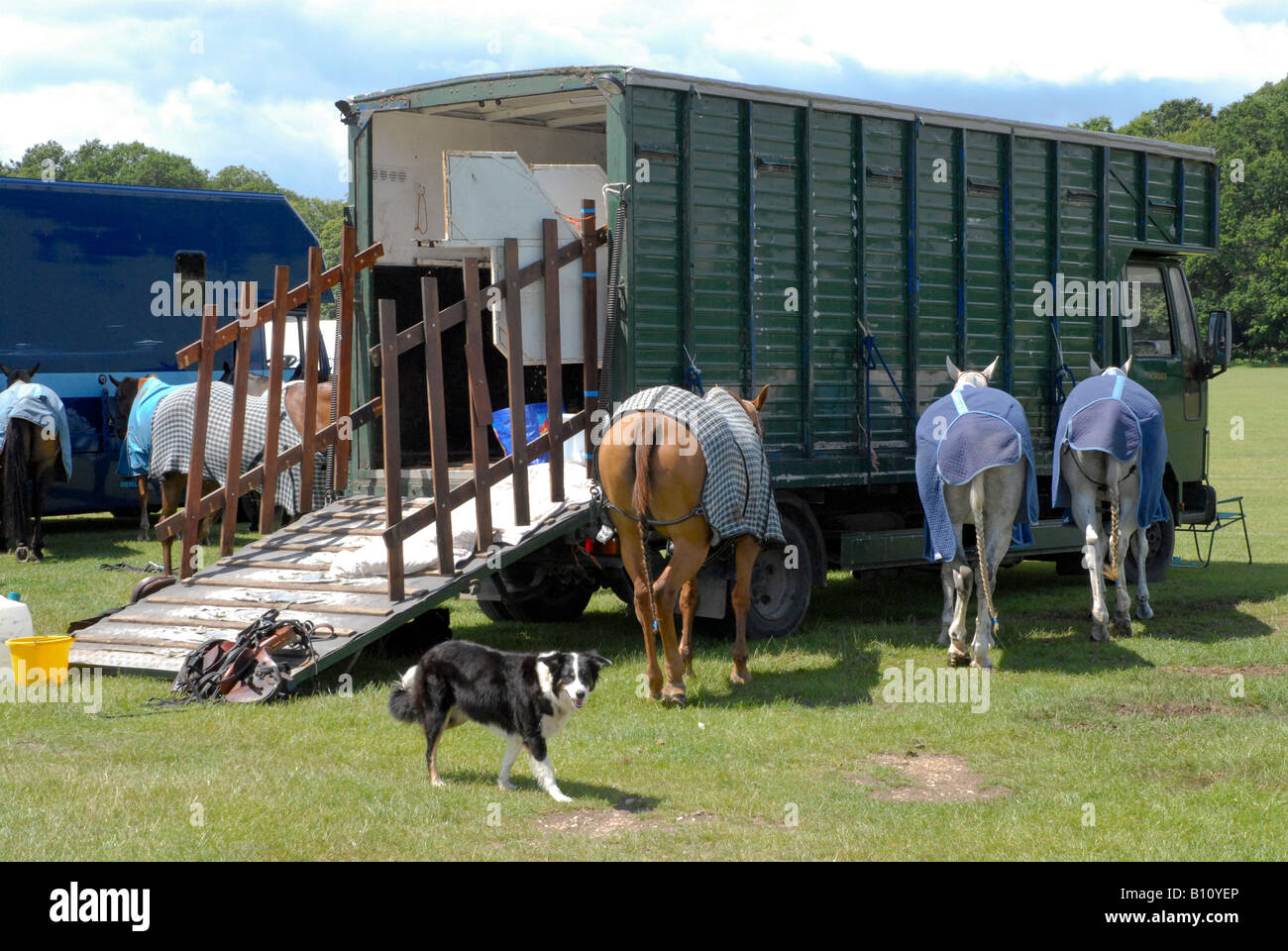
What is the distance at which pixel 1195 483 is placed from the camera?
14.1 m

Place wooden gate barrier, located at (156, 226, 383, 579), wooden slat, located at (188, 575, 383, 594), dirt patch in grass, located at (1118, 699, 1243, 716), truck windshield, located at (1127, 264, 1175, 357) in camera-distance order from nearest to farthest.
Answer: dirt patch in grass, located at (1118, 699, 1243, 716) → wooden slat, located at (188, 575, 383, 594) → wooden gate barrier, located at (156, 226, 383, 579) → truck windshield, located at (1127, 264, 1175, 357)

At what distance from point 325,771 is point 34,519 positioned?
9837 millimetres

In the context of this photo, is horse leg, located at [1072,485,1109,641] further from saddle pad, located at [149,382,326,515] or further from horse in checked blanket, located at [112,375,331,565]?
→ saddle pad, located at [149,382,326,515]

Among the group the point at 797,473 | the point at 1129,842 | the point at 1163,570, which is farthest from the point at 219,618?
the point at 1163,570

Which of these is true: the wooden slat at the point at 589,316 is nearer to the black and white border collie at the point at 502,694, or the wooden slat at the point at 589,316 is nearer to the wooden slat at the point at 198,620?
the wooden slat at the point at 198,620

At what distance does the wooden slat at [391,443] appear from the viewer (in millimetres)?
8784

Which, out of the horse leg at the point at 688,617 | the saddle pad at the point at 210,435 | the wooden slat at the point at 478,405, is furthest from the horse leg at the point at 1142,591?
the saddle pad at the point at 210,435

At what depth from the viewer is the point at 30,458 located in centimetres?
1522

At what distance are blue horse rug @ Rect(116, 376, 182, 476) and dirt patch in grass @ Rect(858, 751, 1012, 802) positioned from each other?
385 inches

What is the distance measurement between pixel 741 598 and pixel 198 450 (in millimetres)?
4027

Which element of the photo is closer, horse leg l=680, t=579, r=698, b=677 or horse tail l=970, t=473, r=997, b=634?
horse leg l=680, t=579, r=698, b=677

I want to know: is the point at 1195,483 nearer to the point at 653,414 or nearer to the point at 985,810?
the point at 653,414

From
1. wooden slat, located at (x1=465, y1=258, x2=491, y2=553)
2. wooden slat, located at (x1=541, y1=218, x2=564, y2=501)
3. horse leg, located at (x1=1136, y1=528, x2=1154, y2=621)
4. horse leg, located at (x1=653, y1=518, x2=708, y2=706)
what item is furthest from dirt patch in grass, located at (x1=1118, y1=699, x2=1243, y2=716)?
wooden slat, located at (x1=465, y1=258, x2=491, y2=553)

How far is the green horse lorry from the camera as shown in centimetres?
977
